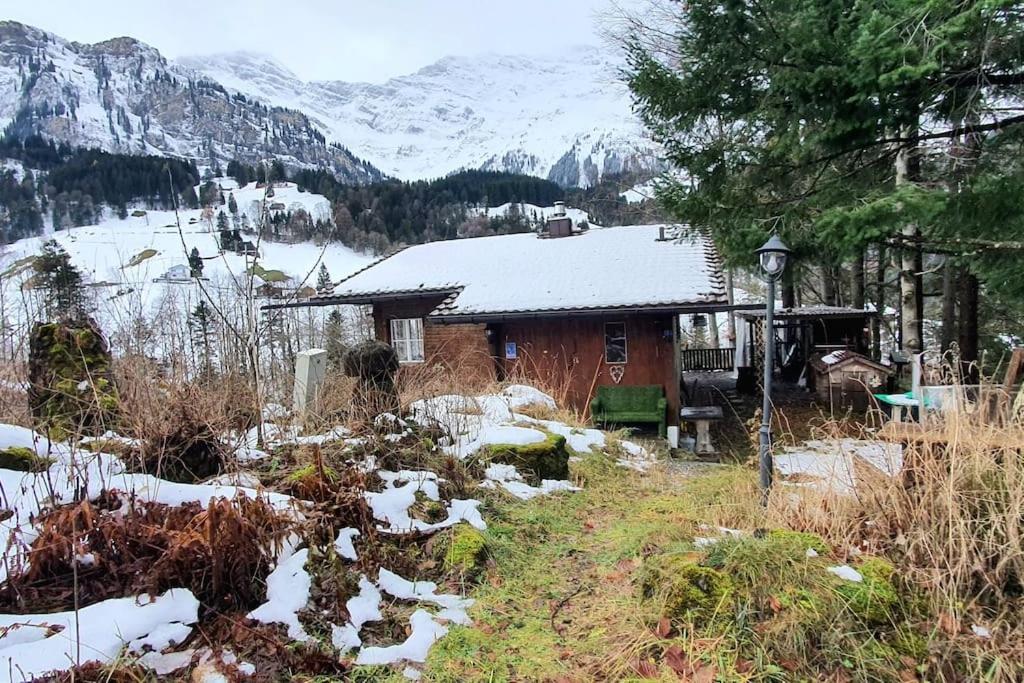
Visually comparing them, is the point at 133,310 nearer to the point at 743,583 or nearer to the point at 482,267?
the point at 743,583

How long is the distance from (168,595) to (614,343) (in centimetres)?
856

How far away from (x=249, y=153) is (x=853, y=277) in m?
163

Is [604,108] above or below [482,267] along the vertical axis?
above

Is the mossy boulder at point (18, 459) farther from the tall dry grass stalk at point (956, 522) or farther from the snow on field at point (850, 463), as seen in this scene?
the snow on field at point (850, 463)

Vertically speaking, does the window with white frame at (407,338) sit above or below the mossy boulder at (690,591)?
above

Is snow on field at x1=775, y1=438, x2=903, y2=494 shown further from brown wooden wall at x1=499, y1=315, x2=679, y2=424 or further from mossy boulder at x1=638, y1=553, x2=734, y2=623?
brown wooden wall at x1=499, y1=315, x2=679, y2=424

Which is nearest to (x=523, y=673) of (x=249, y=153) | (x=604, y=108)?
(x=249, y=153)

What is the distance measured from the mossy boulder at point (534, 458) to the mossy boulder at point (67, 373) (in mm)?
2940

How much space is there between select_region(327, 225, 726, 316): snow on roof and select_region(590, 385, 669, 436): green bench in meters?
1.62

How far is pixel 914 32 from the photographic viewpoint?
4523 mm

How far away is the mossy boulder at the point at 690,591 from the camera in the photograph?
8.26 ft

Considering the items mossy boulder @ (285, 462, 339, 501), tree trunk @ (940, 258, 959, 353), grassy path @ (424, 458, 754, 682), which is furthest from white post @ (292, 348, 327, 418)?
tree trunk @ (940, 258, 959, 353)

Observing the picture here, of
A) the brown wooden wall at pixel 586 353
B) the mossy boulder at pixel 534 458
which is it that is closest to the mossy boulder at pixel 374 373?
the mossy boulder at pixel 534 458

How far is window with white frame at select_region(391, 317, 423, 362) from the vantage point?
1240 cm
